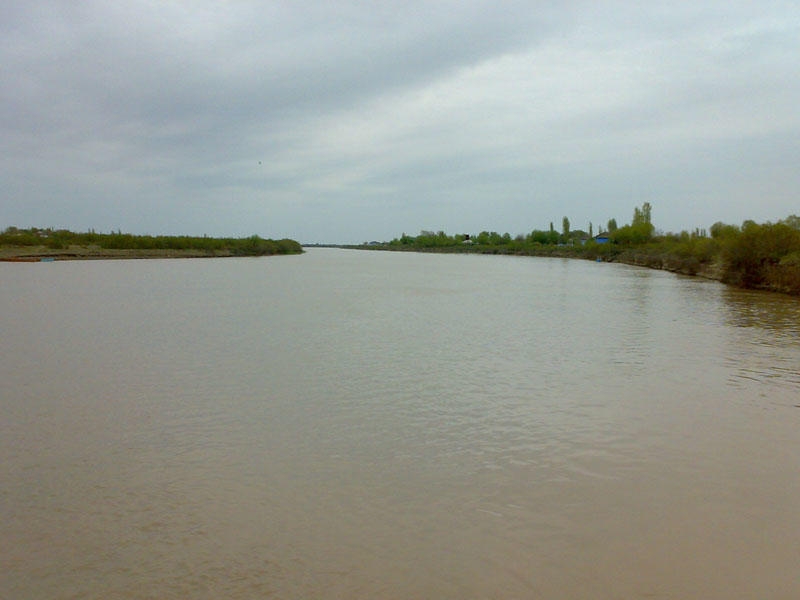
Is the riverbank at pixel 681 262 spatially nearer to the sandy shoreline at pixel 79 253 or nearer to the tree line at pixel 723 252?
the tree line at pixel 723 252

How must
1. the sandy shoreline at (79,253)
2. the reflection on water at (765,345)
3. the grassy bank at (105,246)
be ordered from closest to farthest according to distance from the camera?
the reflection on water at (765,345), the sandy shoreline at (79,253), the grassy bank at (105,246)

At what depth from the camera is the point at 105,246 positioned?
60875 mm

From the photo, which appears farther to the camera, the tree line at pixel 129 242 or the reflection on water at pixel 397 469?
the tree line at pixel 129 242

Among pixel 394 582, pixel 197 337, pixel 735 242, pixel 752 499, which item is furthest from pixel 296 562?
pixel 735 242

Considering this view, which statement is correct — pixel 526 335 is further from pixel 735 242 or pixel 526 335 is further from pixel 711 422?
pixel 735 242

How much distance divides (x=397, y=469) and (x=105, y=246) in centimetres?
6331

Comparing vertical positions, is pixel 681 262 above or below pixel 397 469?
above

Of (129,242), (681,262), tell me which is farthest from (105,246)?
(681,262)

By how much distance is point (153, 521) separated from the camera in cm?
419

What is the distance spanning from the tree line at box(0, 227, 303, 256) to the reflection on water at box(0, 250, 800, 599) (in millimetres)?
50687

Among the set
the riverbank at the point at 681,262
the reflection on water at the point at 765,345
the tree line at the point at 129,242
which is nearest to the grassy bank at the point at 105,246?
the tree line at the point at 129,242

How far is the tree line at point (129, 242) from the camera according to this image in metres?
55.2

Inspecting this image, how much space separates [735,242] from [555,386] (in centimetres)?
2346

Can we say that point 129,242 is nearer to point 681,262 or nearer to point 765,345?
point 681,262
